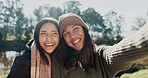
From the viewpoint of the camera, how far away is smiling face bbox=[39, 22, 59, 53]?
8.68 feet

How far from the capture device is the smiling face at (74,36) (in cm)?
245

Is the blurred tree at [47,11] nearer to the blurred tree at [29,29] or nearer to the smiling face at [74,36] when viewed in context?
the blurred tree at [29,29]

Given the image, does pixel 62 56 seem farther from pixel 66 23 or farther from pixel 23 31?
pixel 23 31

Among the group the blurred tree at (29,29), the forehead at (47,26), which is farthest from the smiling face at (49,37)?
the blurred tree at (29,29)

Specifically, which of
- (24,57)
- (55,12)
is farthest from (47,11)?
(24,57)

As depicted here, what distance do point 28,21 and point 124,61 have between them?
3747 centimetres

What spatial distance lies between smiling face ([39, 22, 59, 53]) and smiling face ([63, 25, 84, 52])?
157 millimetres

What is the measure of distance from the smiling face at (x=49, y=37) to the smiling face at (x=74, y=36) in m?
0.16

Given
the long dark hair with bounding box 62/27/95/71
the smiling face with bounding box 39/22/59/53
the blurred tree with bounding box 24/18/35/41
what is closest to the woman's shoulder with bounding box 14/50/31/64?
the smiling face with bounding box 39/22/59/53

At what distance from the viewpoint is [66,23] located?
8.28 feet

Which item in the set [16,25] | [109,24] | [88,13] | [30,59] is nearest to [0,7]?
[16,25]

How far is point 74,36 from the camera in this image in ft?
8.01

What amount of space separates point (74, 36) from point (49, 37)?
0.31 m

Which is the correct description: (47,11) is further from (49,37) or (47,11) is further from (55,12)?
(49,37)
